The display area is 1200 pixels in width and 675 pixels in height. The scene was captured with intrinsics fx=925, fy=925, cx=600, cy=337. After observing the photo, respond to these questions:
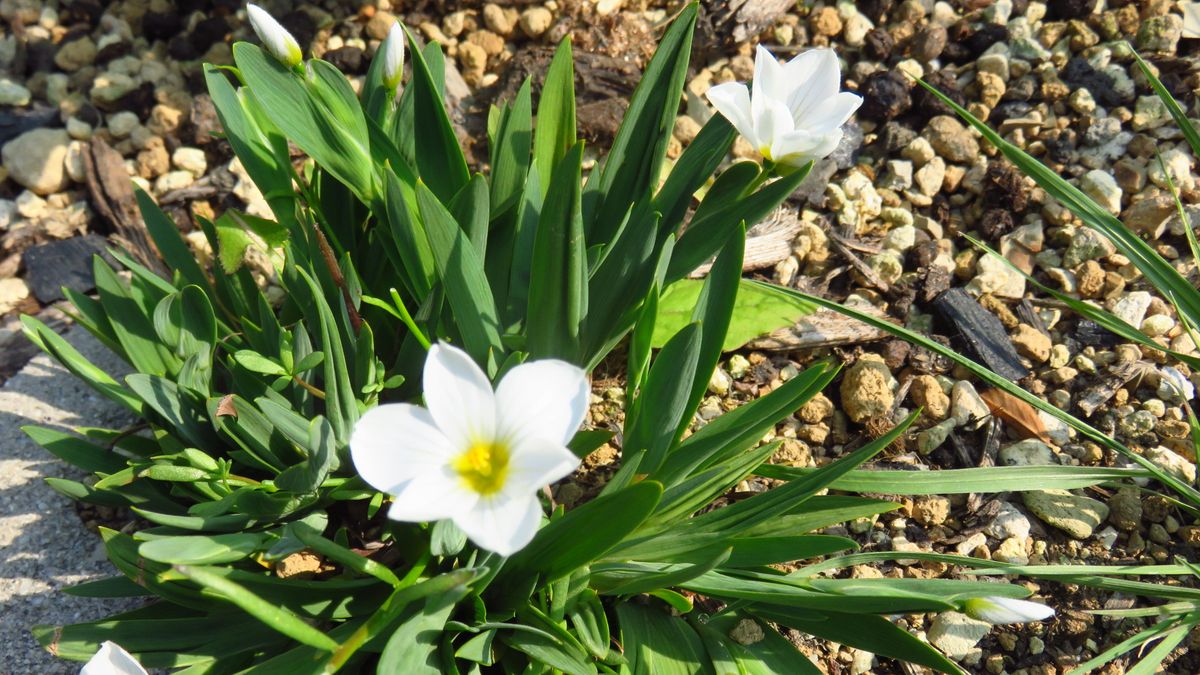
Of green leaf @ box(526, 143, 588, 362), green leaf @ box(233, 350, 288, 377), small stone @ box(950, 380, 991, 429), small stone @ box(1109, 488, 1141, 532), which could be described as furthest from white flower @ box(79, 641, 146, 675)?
small stone @ box(1109, 488, 1141, 532)

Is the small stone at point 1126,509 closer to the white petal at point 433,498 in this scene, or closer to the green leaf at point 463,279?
the green leaf at point 463,279

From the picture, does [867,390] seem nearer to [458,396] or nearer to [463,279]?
[463,279]

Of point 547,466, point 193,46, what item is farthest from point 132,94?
point 547,466

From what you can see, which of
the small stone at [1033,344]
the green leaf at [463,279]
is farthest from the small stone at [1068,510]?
the green leaf at [463,279]

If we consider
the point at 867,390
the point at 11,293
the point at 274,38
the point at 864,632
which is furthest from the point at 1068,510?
the point at 11,293

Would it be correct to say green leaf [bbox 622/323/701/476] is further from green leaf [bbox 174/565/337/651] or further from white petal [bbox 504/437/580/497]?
green leaf [bbox 174/565/337/651]

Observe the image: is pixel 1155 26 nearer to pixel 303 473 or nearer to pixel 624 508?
pixel 624 508
